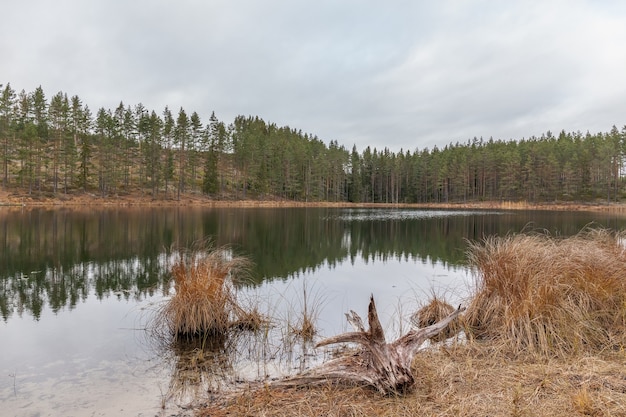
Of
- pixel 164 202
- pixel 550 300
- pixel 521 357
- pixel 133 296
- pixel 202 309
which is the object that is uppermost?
pixel 164 202

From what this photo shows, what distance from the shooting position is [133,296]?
11.0 meters

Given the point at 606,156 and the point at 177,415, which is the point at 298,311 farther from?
the point at 606,156

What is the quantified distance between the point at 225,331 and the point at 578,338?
20.2 ft

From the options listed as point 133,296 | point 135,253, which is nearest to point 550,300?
point 133,296

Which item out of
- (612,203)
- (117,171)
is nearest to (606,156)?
(612,203)

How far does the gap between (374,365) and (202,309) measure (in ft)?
13.7

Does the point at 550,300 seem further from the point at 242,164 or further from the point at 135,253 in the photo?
the point at 242,164

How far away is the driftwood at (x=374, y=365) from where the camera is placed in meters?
4.55

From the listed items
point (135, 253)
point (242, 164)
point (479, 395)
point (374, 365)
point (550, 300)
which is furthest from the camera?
point (242, 164)

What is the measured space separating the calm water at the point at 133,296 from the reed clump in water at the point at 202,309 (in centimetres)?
61

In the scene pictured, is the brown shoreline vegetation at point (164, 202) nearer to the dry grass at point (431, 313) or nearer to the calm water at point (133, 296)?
the calm water at point (133, 296)

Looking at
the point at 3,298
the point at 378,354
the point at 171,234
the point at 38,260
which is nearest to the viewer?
the point at 378,354

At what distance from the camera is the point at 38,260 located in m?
15.7

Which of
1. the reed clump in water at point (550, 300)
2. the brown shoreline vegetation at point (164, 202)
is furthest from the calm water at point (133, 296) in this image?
Result: the brown shoreline vegetation at point (164, 202)
